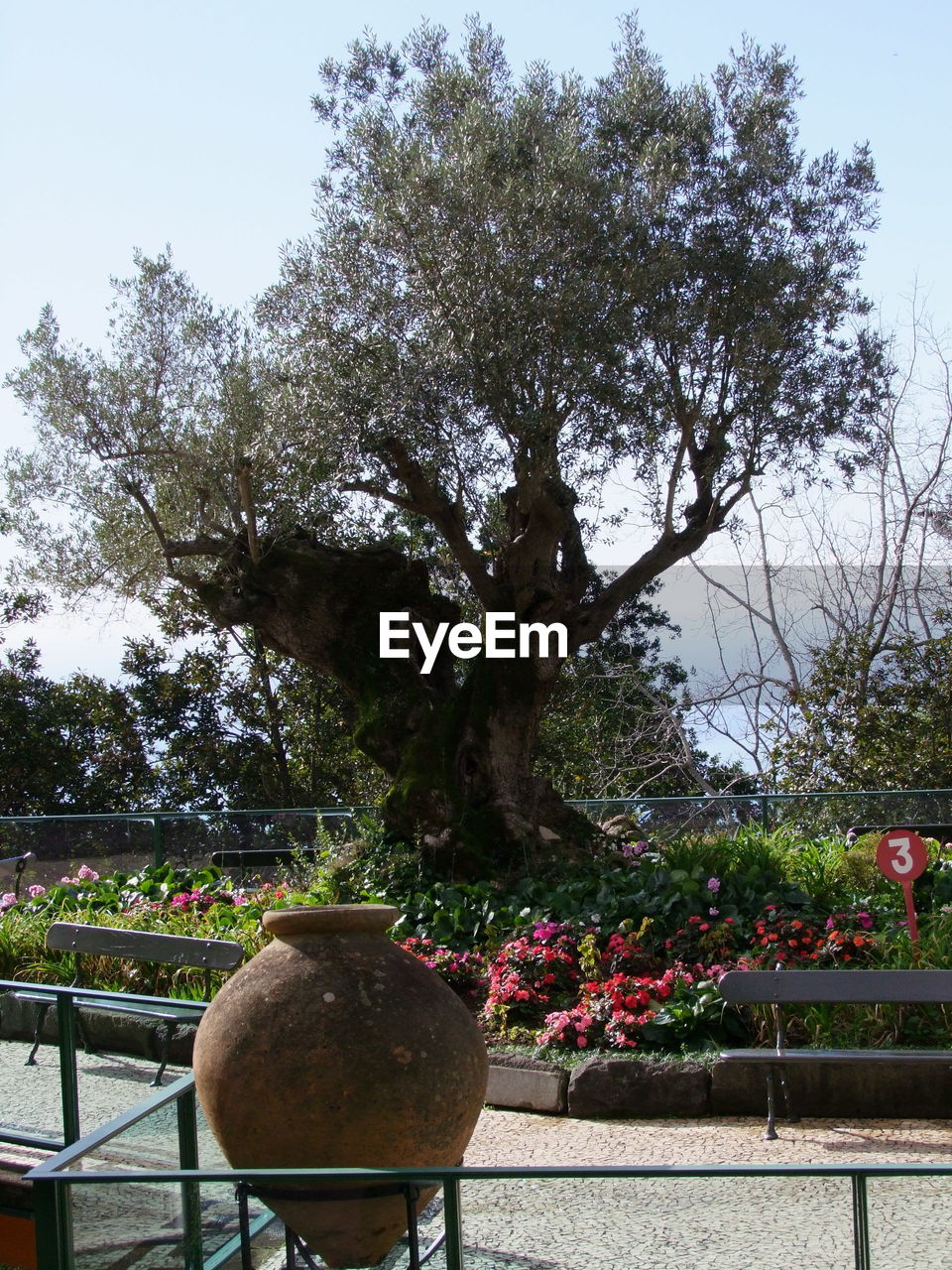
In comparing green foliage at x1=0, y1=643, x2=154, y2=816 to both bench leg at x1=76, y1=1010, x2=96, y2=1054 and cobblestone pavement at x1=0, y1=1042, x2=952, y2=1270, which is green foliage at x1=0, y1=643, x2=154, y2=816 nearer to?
bench leg at x1=76, y1=1010, x2=96, y2=1054

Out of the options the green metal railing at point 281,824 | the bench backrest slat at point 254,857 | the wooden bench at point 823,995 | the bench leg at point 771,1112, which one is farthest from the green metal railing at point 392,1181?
the bench backrest slat at point 254,857

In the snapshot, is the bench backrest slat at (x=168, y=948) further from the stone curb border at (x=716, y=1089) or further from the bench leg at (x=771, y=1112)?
the bench leg at (x=771, y=1112)

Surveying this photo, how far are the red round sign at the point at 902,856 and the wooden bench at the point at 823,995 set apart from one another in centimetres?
125

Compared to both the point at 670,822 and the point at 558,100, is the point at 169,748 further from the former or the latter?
the point at 558,100

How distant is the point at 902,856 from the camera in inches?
286

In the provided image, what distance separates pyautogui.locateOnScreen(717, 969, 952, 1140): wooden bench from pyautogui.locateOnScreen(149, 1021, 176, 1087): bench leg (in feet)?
9.65

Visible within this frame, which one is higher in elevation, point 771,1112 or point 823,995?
point 823,995

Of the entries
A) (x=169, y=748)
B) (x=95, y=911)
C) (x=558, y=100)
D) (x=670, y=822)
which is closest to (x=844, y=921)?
(x=670, y=822)

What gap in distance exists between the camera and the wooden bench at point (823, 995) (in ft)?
19.6

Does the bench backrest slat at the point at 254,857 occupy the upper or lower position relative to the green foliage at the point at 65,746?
lower

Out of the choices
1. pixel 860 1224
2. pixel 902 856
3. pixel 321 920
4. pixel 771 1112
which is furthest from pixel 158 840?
pixel 860 1224

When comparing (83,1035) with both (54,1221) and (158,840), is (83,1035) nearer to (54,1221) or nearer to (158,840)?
(54,1221)

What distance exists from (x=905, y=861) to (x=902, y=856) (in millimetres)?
38

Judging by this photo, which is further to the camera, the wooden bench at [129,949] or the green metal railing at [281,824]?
the green metal railing at [281,824]
